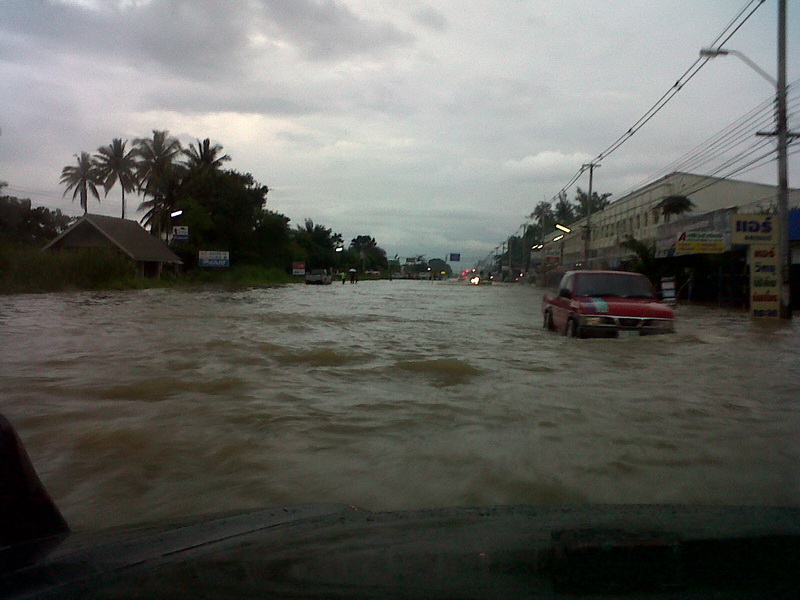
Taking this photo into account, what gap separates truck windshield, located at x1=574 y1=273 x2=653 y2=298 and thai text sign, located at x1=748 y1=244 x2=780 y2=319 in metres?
7.62

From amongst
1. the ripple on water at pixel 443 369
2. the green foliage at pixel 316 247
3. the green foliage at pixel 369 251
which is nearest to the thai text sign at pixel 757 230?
the ripple on water at pixel 443 369

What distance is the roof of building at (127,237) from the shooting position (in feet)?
144

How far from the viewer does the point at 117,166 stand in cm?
5681

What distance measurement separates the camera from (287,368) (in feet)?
30.1

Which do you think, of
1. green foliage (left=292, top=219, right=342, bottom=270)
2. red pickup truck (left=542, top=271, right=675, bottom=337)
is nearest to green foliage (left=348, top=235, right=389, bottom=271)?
green foliage (left=292, top=219, right=342, bottom=270)

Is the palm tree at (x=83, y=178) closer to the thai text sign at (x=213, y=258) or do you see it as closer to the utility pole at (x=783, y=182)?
the thai text sign at (x=213, y=258)

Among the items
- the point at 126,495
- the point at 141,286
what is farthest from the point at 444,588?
the point at 141,286

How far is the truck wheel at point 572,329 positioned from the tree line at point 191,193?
49233 millimetres

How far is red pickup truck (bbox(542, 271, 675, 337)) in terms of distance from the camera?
1177 cm

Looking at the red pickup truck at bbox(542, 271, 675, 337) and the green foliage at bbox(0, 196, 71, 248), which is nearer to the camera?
the red pickup truck at bbox(542, 271, 675, 337)

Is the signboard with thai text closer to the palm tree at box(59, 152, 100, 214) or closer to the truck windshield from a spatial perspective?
the palm tree at box(59, 152, 100, 214)

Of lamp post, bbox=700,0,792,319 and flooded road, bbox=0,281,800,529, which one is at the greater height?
lamp post, bbox=700,0,792,319

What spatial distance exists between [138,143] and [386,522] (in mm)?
59805

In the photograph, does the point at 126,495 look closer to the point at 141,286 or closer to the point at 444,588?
the point at 444,588
